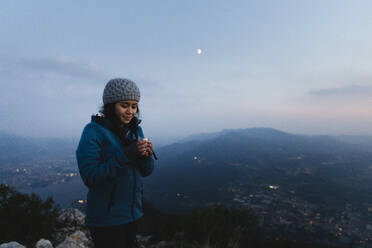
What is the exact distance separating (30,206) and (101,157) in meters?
5.85

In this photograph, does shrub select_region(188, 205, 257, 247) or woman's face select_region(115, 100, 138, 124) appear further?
shrub select_region(188, 205, 257, 247)

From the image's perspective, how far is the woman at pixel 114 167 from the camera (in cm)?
143

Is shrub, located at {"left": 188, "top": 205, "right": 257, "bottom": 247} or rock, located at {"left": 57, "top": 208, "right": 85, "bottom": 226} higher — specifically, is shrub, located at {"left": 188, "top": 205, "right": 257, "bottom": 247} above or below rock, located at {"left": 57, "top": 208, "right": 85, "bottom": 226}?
below

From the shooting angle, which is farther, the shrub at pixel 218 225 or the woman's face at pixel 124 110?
the shrub at pixel 218 225

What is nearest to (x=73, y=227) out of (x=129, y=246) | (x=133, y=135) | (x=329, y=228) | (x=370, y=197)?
(x=129, y=246)

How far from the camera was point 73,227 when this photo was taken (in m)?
5.74

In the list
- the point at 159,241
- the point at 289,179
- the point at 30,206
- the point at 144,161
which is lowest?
the point at 289,179

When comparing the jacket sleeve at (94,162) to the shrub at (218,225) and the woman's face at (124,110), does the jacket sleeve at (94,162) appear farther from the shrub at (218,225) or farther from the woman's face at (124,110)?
the shrub at (218,225)

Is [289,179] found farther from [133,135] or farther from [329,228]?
[133,135]

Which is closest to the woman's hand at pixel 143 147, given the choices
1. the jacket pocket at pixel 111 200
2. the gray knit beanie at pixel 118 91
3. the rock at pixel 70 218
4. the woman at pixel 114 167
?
the woman at pixel 114 167

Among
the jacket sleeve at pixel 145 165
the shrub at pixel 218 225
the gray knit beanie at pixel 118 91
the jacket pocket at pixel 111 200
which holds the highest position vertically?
the gray knit beanie at pixel 118 91

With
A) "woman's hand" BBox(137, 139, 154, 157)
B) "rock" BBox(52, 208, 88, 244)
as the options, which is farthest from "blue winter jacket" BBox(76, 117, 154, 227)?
"rock" BBox(52, 208, 88, 244)

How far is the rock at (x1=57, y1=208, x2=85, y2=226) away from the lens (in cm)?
582

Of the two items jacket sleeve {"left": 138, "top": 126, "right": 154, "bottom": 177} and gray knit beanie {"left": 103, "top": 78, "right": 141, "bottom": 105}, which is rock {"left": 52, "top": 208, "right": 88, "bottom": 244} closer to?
jacket sleeve {"left": 138, "top": 126, "right": 154, "bottom": 177}
